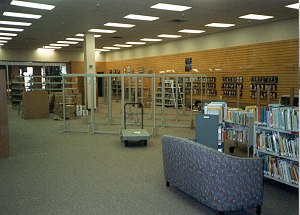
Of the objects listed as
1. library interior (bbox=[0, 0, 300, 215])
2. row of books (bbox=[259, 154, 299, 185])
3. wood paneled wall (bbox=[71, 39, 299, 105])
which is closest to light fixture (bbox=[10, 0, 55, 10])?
library interior (bbox=[0, 0, 300, 215])

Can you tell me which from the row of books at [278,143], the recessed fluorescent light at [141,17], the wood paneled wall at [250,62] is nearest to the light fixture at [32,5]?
the recessed fluorescent light at [141,17]

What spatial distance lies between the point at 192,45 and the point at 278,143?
12.5 metres

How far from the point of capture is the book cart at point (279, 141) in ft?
13.7

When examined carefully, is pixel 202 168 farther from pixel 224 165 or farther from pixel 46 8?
pixel 46 8

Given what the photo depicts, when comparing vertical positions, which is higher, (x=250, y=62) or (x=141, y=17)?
(x=141, y=17)

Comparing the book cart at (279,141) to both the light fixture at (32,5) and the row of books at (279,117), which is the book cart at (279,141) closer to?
the row of books at (279,117)

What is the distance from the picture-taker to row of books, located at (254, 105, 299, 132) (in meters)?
4.14

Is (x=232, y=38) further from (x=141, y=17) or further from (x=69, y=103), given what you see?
(x=69, y=103)

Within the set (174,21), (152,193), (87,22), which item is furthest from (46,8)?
(152,193)

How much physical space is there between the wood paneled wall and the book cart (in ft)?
20.6

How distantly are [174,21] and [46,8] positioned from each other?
15.5ft

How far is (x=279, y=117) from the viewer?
439cm

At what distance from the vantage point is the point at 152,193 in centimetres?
439

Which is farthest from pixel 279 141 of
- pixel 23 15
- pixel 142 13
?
pixel 23 15
